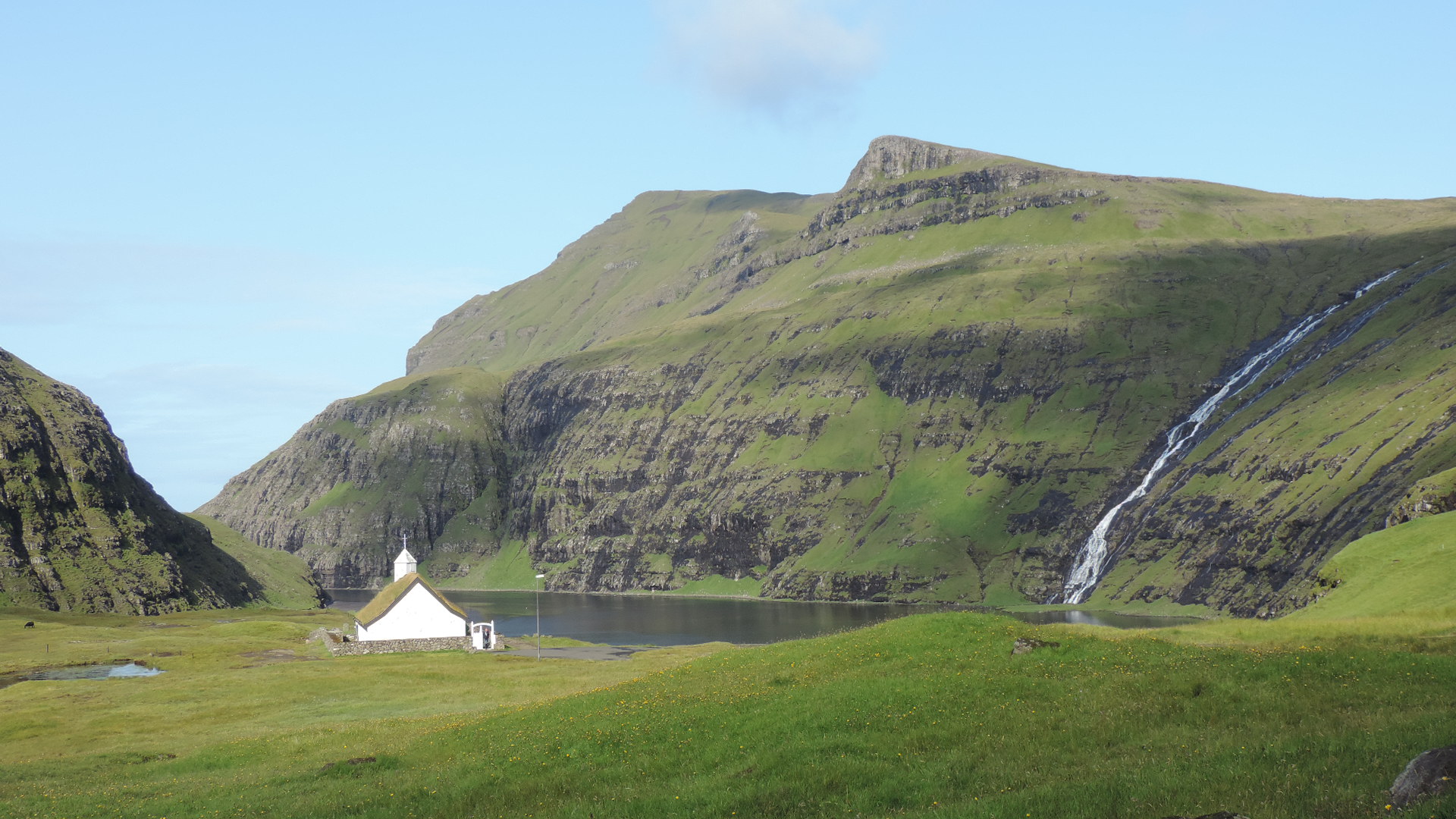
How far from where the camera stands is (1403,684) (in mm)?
27828

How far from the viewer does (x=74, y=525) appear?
172 metres

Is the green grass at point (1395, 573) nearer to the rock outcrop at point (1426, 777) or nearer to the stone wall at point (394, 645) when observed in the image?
the rock outcrop at point (1426, 777)

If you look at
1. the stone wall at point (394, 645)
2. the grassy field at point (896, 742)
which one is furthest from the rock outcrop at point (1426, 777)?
the stone wall at point (394, 645)

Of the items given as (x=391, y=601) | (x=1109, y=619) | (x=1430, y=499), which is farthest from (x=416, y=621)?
(x=1109, y=619)

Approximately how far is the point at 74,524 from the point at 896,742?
594 feet

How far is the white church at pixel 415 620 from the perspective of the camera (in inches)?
4222

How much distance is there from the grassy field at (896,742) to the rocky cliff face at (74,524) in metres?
125

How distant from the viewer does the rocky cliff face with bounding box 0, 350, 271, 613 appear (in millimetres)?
160875

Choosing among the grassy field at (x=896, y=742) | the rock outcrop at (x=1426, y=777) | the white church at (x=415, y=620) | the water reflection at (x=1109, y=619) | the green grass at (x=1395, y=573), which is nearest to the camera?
the rock outcrop at (x=1426, y=777)

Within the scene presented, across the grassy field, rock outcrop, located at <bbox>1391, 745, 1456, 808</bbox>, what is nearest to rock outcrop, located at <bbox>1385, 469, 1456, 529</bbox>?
the grassy field

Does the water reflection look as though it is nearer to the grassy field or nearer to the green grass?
the green grass

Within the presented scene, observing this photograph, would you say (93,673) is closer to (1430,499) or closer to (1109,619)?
Answer: (1430,499)

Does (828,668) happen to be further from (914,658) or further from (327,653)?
(327,653)

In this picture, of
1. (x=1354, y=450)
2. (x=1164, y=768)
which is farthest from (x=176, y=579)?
(x=1354, y=450)
